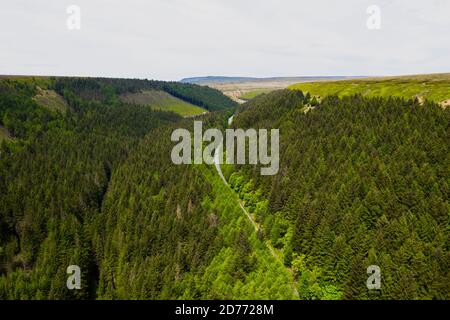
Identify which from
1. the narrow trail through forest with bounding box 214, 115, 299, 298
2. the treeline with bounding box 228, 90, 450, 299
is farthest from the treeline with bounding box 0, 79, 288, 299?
the treeline with bounding box 228, 90, 450, 299

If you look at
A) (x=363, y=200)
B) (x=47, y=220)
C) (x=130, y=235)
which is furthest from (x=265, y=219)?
(x=47, y=220)

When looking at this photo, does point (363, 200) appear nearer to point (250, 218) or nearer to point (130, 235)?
point (250, 218)

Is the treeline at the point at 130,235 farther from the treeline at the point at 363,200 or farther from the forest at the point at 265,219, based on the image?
the treeline at the point at 363,200

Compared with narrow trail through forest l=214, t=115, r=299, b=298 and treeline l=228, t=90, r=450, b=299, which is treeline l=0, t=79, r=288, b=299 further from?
treeline l=228, t=90, r=450, b=299

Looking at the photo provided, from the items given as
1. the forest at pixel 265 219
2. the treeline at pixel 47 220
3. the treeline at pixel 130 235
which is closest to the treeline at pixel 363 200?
the forest at pixel 265 219

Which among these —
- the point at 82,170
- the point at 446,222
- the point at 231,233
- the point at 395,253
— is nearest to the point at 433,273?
the point at 395,253

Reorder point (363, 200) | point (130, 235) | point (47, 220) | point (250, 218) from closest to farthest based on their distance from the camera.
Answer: point (363, 200), point (250, 218), point (130, 235), point (47, 220)
